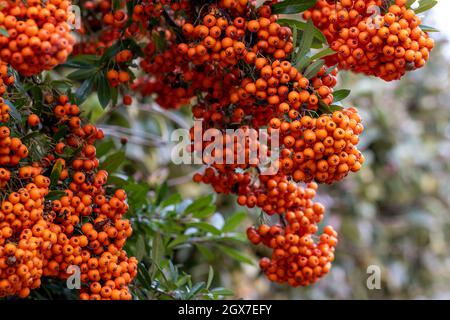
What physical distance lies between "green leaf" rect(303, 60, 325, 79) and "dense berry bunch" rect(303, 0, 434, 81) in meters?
0.09

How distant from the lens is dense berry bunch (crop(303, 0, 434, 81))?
1531 mm

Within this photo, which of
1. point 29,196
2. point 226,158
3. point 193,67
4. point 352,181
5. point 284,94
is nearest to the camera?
point 29,196

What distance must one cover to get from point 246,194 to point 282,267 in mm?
263

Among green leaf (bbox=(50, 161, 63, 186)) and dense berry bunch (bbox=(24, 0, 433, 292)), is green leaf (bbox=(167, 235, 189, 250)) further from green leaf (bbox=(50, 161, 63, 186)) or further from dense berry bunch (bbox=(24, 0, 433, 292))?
green leaf (bbox=(50, 161, 63, 186))

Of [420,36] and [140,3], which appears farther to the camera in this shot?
[140,3]

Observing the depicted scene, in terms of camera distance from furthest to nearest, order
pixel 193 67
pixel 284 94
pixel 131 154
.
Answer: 1. pixel 131 154
2. pixel 193 67
3. pixel 284 94

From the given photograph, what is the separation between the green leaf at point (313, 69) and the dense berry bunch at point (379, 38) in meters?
0.09

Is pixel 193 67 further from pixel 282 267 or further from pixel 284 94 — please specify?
pixel 282 267

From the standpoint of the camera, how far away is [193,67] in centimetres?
183

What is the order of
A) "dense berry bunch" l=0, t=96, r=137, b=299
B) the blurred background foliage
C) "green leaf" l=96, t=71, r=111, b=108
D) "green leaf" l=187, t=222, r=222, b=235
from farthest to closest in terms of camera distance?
the blurred background foliage → "green leaf" l=187, t=222, r=222, b=235 → "green leaf" l=96, t=71, r=111, b=108 → "dense berry bunch" l=0, t=96, r=137, b=299

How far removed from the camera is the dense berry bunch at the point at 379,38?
1.53 m

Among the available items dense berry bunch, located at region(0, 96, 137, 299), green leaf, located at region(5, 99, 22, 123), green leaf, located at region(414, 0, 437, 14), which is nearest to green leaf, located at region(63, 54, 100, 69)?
dense berry bunch, located at region(0, 96, 137, 299)

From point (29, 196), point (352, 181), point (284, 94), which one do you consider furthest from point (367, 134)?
point (29, 196)

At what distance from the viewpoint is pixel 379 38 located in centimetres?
153
